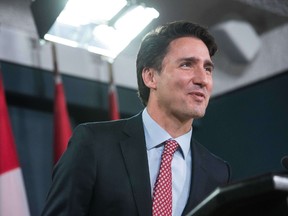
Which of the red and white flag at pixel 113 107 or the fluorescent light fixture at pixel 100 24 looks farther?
the red and white flag at pixel 113 107

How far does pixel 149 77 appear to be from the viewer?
1.78 metres

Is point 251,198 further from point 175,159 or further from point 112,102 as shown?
point 112,102

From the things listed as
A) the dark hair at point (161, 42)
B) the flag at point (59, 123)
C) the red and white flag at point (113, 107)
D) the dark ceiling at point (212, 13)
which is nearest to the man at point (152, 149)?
the dark hair at point (161, 42)

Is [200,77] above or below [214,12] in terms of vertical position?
below

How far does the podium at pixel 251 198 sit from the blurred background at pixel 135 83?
2.03m

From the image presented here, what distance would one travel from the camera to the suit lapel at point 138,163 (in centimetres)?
142

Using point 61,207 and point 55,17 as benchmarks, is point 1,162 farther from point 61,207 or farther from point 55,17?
point 61,207

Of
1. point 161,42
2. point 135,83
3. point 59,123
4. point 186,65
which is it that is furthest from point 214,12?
point 186,65

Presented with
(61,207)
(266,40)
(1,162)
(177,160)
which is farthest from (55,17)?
(266,40)

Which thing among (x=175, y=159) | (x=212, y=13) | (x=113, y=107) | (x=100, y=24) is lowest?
(x=175, y=159)

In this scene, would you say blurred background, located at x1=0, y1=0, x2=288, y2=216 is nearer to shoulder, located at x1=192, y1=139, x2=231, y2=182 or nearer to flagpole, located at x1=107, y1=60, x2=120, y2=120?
flagpole, located at x1=107, y1=60, x2=120, y2=120

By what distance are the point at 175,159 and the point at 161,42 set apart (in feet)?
1.30

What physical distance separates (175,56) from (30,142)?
1615 millimetres

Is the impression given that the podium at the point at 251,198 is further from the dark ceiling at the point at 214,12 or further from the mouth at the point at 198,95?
the dark ceiling at the point at 214,12
